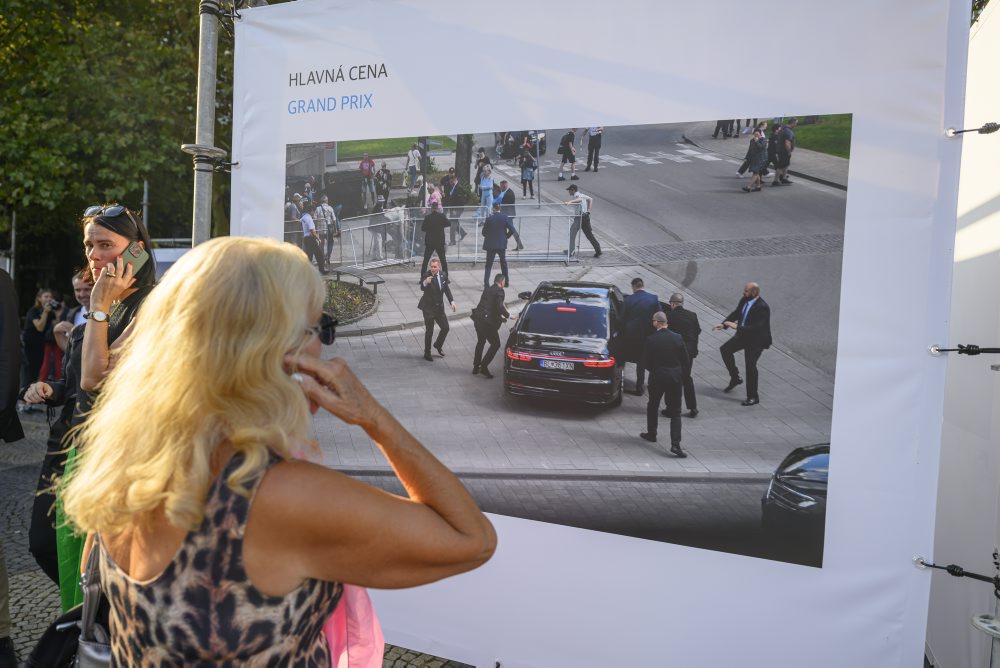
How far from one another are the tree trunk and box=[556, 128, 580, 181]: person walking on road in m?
0.44

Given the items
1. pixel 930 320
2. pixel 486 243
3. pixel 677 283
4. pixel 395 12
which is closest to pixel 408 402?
pixel 486 243

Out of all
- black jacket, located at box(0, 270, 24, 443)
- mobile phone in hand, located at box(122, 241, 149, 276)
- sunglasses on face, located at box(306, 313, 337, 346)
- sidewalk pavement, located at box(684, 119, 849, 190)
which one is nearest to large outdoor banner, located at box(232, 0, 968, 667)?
sidewalk pavement, located at box(684, 119, 849, 190)

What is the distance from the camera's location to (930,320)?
8.20 ft

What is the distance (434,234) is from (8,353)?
6.86 feet

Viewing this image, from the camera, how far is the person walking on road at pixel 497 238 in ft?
10.7

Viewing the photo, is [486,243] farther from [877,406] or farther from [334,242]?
[877,406]

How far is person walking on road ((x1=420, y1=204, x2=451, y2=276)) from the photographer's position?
136 inches

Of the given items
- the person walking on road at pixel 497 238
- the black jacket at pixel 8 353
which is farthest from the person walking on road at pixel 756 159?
the black jacket at pixel 8 353

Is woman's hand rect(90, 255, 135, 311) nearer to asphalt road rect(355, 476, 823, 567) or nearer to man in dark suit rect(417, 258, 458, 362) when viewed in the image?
man in dark suit rect(417, 258, 458, 362)

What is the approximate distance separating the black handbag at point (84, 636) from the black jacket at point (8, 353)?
207 centimetres

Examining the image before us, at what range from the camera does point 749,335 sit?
276 centimetres

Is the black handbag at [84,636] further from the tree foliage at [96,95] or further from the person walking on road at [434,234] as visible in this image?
the tree foliage at [96,95]

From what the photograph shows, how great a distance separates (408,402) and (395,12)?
6.16ft

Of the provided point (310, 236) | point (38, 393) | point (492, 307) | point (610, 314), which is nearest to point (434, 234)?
point (492, 307)
